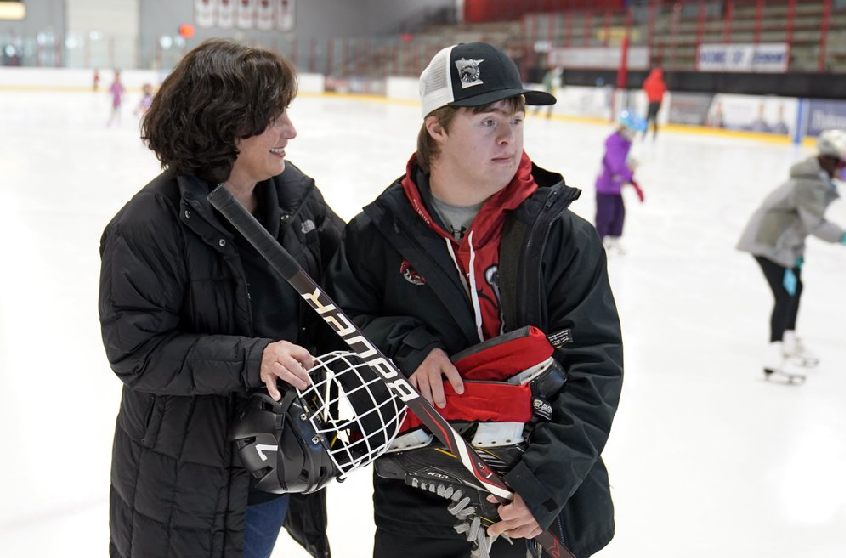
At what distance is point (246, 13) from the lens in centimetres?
2948

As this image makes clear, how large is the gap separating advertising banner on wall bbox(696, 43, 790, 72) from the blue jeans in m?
16.3

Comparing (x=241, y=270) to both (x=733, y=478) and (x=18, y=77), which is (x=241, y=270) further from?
(x=18, y=77)

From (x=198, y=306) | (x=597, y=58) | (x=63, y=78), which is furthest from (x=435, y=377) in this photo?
(x=63, y=78)

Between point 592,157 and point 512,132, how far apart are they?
10280 mm

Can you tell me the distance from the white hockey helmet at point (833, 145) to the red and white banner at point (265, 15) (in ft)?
92.2

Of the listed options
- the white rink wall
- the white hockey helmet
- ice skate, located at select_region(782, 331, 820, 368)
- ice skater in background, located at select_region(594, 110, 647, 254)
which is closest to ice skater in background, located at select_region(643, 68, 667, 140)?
ice skater in background, located at select_region(594, 110, 647, 254)

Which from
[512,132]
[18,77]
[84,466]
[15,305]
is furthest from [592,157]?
[18,77]

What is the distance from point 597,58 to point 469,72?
20055 millimetres

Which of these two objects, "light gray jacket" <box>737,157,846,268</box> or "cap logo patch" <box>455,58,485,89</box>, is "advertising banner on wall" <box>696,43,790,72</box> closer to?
"light gray jacket" <box>737,157,846,268</box>

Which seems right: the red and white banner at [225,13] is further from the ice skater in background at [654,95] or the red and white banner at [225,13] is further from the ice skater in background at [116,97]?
the ice skater in background at [654,95]

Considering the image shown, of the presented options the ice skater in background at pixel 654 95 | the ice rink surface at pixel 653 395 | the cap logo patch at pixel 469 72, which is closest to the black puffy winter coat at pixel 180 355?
the cap logo patch at pixel 469 72

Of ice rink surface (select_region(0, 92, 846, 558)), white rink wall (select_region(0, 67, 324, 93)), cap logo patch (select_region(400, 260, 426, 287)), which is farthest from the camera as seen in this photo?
white rink wall (select_region(0, 67, 324, 93))

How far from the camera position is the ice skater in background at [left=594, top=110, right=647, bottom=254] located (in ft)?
19.6

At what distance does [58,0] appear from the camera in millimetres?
26156
